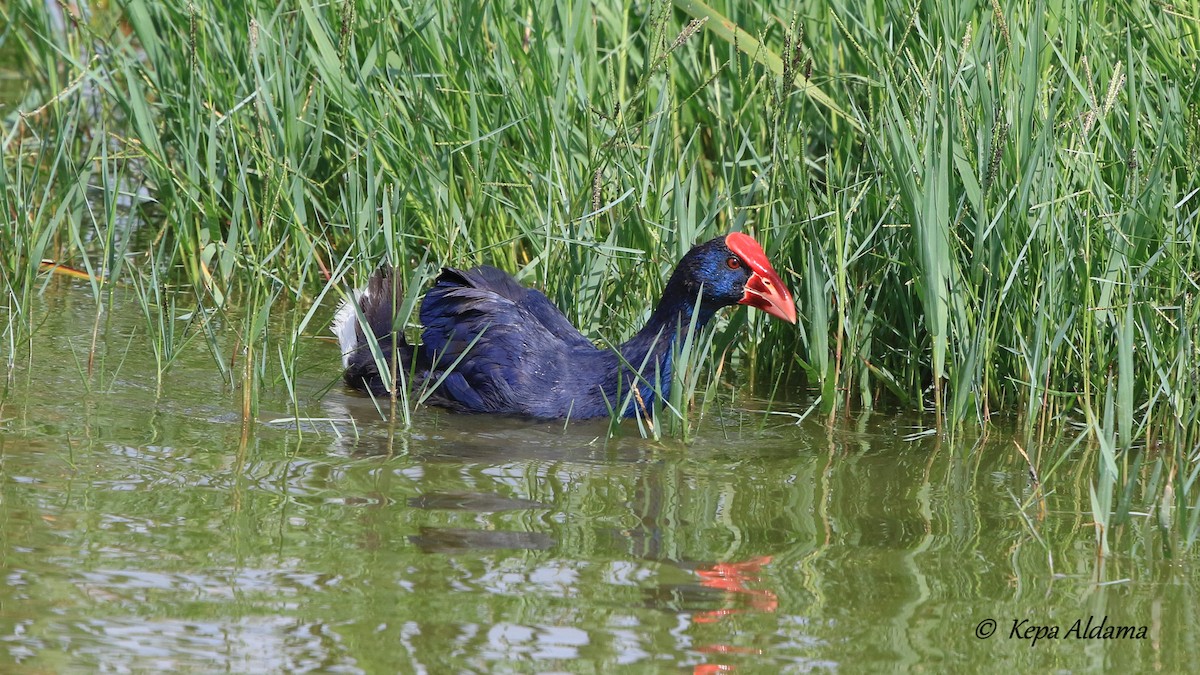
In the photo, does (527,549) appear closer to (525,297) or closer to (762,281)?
(762,281)

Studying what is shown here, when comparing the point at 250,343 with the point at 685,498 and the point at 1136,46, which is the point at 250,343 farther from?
the point at 1136,46

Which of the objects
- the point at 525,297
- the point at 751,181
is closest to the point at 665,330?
the point at 525,297

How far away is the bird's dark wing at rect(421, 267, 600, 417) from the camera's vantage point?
4734 mm

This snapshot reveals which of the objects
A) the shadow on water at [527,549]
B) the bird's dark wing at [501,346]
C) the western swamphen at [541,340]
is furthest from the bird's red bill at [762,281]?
the bird's dark wing at [501,346]

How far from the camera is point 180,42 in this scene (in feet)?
18.0

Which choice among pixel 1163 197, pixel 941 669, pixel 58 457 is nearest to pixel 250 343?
pixel 58 457

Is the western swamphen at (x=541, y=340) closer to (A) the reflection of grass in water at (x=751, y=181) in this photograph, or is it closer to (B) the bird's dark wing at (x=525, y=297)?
(B) the bird's dark wing at (x=525, y=297)

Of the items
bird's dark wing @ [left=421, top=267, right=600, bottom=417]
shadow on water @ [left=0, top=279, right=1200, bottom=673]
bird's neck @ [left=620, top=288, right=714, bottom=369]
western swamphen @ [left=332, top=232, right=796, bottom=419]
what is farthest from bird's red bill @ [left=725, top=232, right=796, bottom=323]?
bird's dark wing @ [left=421, top=267, right=600, bottom=417]

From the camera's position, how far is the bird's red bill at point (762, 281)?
4527 mm

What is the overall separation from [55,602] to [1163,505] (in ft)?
7.48

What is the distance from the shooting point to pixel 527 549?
3.32 metres

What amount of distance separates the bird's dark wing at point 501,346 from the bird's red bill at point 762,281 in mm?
582

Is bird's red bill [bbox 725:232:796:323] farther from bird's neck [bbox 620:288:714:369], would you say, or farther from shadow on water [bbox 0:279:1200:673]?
shadow on water [bbox 0:279:1200:673]

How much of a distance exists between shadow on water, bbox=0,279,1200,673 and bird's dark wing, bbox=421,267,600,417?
0.17 m
